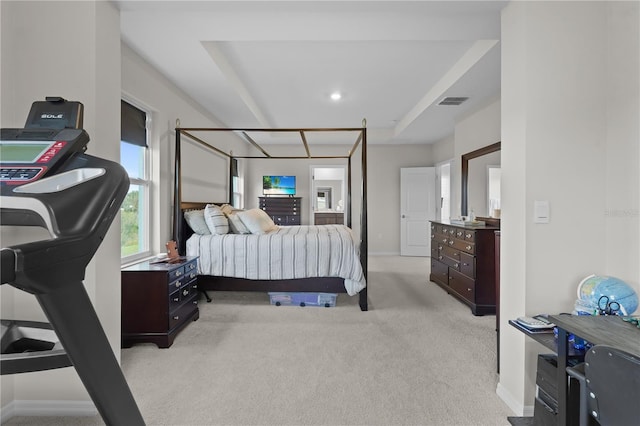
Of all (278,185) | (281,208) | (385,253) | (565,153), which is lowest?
(385,253)

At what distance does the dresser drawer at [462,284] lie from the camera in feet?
10.8

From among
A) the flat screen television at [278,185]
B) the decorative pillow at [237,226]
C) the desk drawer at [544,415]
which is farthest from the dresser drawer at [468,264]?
the flat screen television at [278,185]

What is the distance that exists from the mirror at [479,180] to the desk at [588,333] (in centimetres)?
243

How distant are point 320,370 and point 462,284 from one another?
2.19 m

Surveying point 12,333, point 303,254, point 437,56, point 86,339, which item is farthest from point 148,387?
point 437,56

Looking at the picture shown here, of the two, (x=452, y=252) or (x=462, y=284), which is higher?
(x=452, y=252)

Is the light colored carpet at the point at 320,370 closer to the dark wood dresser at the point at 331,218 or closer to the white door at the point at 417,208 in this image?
the white door at the point at 417,208

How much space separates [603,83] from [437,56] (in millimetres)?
1826

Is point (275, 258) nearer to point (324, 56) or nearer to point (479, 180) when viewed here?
point (324, 56)

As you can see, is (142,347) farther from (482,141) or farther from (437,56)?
(482,141)

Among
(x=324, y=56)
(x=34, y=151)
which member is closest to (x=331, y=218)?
(x=324, y=56)

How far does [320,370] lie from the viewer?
209 cm

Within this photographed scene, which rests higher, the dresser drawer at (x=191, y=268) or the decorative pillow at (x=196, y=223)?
the decorative pillow at (x=196, y=223)

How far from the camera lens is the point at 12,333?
868mm
